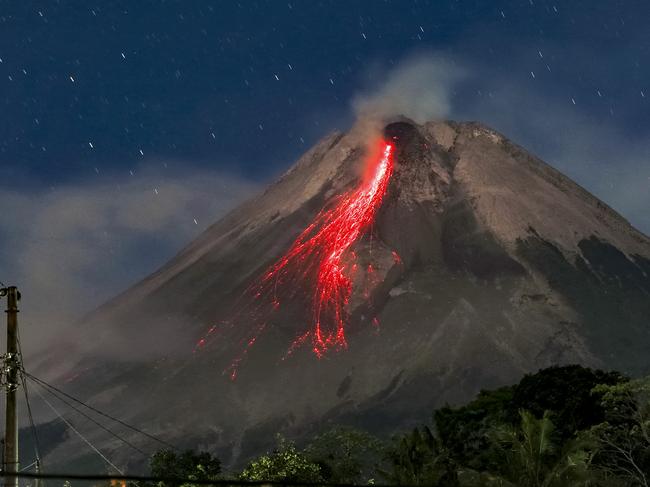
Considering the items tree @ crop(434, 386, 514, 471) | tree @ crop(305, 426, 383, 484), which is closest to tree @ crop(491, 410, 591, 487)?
tree @ crop(434, 386, 514, 471)

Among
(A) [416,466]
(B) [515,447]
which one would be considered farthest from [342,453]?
(B) [515,447]

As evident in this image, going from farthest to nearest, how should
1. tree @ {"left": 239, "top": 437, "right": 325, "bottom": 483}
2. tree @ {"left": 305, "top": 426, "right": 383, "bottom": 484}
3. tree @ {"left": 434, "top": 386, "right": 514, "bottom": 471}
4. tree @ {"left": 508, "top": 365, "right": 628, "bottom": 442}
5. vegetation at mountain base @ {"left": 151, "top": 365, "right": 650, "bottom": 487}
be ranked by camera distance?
1. tree @ {"left": 434, "top": 386, "right": 514, "bottom": 471}
2. tree @ {"left": 305, "top": 426, "right": 383, "bottom": 484}
3. tree @ {"left": 508, "top": 365, "right": 628, "bottom": 442}
4. tree @ {"left": 239, "top": 437, "right": 325, "bottom": 483}
5. vegetation at mountain base @ {"left": 151, "top": 365, "right": 650, "bottom": 487}

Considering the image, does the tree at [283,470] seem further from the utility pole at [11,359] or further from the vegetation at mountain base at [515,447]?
the utility pole at [11,359]

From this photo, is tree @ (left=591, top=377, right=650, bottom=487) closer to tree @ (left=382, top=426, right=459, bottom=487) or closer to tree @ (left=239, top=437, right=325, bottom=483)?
tree @ (left=382, top=426, right=459, bottom=487)

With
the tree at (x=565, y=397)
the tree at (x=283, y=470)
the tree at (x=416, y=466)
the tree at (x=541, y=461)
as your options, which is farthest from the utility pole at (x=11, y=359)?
the tree at (x=565, y=397)

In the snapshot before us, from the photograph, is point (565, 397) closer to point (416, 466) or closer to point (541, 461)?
point (416, 466)

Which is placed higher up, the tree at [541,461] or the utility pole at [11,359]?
the utility pole at [11,359]

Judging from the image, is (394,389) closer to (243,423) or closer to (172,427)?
(243,423)
